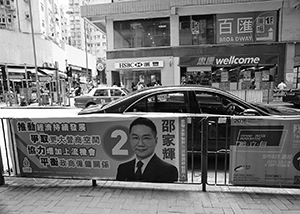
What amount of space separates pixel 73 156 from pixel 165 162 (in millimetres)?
1517

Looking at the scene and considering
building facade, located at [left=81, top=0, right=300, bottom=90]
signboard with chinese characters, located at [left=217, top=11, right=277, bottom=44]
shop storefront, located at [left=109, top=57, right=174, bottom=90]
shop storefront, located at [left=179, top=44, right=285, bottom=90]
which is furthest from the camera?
shop storefront, located at [left=109, top=57, right=174, bottom=90]

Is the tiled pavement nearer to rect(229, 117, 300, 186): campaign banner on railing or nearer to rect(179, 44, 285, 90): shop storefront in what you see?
rect(229, 117, 300, 186): campaign banner on railing

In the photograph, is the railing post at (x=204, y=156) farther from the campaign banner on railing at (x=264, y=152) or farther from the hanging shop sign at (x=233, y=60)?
the hanging shop sign at (x=233, y=60)

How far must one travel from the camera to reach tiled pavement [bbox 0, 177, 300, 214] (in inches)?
114

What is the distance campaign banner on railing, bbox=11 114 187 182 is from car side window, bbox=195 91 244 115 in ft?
5.40

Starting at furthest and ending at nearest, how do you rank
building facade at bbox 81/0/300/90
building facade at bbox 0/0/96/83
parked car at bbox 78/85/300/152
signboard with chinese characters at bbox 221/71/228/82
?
building facade at bbox 0/0/96/83 → signboard with chinese characters at bbox 221/71/228/82 → building facade at bbox 81/0/300/90 → parked car at bbox 78/85/300/152

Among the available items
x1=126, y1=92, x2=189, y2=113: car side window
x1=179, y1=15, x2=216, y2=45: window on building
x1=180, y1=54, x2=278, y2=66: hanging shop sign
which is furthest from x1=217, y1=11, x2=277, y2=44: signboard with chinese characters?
x1=126, y1=92, x2=189, y2=113: car side window

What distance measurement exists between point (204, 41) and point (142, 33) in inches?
215

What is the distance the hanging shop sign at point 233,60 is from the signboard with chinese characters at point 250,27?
53.2 inches

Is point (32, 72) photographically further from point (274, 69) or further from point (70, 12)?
point (70, 12)

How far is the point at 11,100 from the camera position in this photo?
65.5ft

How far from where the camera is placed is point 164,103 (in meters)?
4.82

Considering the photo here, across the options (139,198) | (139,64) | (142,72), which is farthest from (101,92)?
(139,198)

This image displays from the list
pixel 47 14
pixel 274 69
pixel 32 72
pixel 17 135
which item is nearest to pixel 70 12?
pixel 47 14
